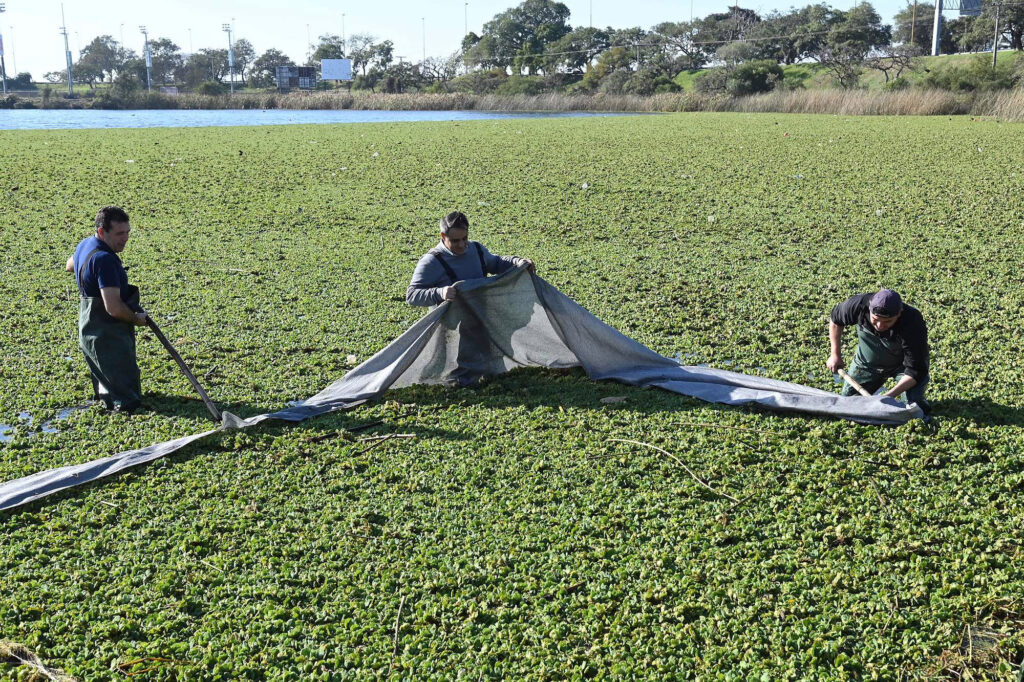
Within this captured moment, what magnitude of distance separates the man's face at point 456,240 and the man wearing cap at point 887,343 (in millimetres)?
1679

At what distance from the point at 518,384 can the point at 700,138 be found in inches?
426

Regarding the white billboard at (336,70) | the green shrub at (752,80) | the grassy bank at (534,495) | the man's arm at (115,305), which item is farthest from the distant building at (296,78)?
the man's arm at (115,305)

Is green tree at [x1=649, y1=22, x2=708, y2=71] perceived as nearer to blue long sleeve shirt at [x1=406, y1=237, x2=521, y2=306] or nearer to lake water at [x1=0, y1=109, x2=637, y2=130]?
lake water at [x1=0, y1=109, x2=637, y2=130]

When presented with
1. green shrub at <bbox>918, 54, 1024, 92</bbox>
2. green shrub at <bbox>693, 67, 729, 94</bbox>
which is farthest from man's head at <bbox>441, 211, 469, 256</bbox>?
green shrub at <bbox>693, 67, 729, 94</bbox>

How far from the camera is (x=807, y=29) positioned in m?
45.2

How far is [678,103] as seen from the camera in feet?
87.8

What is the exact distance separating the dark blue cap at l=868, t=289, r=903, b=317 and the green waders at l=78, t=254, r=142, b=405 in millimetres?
3115

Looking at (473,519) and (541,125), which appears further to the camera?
(541,125)

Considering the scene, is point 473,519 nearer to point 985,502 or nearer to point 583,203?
point 985,502

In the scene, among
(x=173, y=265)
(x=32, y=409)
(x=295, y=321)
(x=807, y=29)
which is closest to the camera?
(x=32, y=409)

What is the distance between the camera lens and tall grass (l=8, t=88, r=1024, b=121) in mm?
18594

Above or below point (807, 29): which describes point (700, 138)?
below

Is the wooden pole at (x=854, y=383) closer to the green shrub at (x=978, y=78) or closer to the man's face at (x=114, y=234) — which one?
the man's face at (x=114, y=234)

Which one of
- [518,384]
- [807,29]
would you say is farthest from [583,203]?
[807,29]
